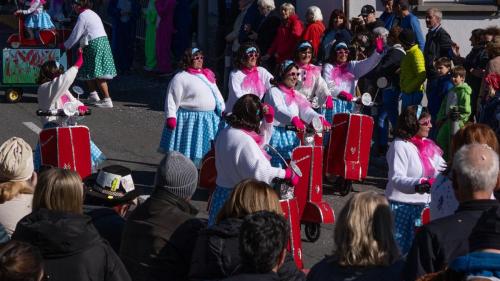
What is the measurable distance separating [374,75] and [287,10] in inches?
71.5

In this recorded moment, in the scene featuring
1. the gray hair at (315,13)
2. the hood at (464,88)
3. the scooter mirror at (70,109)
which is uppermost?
the gray hair at (315,13)

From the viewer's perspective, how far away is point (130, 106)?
1655cm

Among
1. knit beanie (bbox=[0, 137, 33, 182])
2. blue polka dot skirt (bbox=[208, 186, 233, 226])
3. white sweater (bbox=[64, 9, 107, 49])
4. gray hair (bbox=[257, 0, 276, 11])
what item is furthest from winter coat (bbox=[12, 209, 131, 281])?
white sweater (bbox=[64, 9, 107, 49])

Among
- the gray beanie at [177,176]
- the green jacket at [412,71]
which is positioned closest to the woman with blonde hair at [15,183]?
the gray beanie at [177,176]

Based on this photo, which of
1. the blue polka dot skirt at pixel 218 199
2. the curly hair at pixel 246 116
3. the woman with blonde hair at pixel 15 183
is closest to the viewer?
the woman with blonde hair at pixel 15 183

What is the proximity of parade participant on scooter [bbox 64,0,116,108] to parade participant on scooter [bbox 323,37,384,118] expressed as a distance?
482 cm

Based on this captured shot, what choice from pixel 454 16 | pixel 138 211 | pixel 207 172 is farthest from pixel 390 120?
pixel 138 211

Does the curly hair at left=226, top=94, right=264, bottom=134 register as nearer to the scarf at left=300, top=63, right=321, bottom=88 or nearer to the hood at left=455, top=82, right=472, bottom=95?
the scarf at left=300, top=63, right=321, bottom=88

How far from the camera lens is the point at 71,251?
547 cm

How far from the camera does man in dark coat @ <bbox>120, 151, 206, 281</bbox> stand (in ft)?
19.4

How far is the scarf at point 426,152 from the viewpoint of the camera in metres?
8.27

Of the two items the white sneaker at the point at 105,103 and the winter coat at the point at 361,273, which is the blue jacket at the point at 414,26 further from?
the winter coat at the point at 361,273

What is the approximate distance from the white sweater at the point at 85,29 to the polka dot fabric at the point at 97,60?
10 centimetres

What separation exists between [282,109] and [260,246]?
5.43 meters
